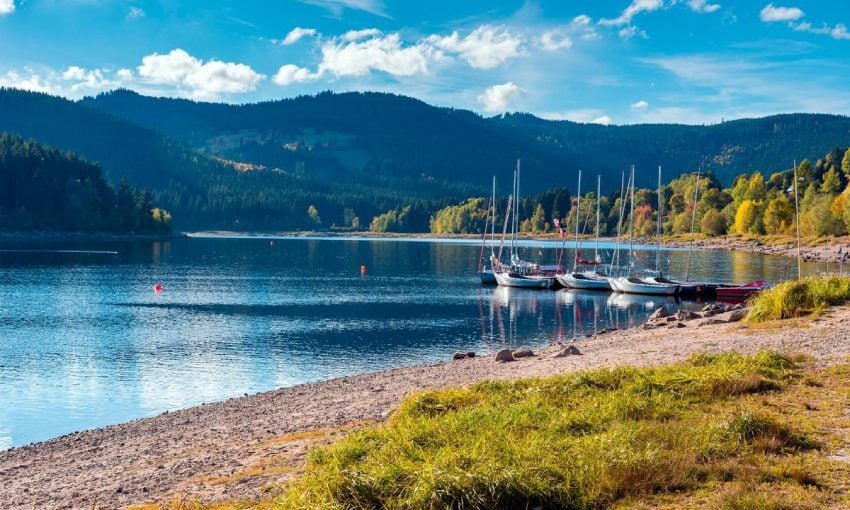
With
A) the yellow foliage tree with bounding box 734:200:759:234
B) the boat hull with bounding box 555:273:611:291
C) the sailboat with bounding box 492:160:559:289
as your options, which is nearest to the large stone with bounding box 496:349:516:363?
the boat hull with bounding box 555:273:611:291

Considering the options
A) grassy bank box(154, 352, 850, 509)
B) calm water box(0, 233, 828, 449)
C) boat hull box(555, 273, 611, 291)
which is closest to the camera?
grassy bank box(154, 352, 850, 509)

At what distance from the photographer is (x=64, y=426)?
27625mm

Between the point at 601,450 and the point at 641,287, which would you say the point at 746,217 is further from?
the point at 601,450

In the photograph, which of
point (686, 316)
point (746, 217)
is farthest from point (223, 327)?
point (746, 217)

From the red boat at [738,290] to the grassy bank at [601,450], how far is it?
191 feet

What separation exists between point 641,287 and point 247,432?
214 ft

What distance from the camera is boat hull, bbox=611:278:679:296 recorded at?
256 ft

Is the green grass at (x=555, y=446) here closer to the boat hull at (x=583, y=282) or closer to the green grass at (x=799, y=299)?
the green grass at (x=799, y=299)

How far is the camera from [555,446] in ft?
37.6

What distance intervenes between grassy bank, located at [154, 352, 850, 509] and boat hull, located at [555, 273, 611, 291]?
70.2 meters

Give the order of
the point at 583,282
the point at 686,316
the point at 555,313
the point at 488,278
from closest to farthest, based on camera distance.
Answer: the point at 686,316, the point at 555,313, the point at 583,282, the point at 488,278

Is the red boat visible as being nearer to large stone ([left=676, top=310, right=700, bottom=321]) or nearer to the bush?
large stone ([left=676, top=310, right=700, bottom=321])

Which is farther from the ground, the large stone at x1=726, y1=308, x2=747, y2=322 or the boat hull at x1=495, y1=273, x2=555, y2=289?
the large stone at x1=726, y1=308, x2=747, y2=322

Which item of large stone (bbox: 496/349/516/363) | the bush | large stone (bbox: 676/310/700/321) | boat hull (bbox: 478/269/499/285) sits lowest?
boat hull (bbox: 478/269/499/285)
